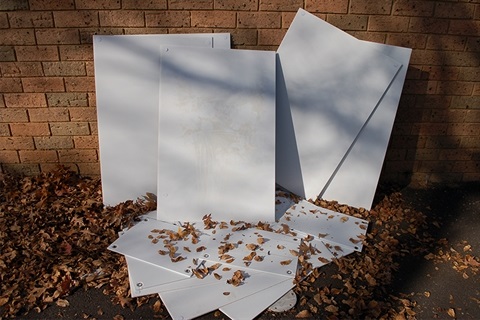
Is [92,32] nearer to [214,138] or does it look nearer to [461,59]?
[214,138]

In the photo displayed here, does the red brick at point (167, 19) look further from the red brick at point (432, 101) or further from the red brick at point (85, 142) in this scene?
the red brick at point (432, 101)

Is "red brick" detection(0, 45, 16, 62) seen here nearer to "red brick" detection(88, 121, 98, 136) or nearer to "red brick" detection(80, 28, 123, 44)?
"red brick" detection(80, 28, 123, 44)

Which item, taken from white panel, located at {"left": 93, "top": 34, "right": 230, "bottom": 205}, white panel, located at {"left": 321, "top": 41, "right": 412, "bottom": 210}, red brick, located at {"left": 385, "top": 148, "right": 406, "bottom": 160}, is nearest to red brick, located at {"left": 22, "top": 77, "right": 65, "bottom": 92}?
white panel, located at {"left": 93, "top": 34, "right": 230, "bottom": 205}

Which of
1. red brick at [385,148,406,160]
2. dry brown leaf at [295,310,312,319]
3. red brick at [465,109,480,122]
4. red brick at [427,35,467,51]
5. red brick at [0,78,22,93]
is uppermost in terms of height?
red brick at [427,35,467,51]

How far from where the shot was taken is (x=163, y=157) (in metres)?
2.79

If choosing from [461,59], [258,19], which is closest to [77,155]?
[258,19]

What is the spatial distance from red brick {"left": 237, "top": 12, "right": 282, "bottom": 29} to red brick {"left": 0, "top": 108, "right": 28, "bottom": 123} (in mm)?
2001

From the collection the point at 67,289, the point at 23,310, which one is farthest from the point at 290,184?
the point at 23,310

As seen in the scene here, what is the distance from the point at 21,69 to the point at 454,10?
11.9 feet

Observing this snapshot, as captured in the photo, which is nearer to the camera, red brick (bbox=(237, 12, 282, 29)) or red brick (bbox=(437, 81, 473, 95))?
red brick (bbox=(237, 12, 282, 29))

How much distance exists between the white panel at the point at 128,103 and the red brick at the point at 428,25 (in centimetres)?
156

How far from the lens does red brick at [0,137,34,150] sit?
3.16 metres

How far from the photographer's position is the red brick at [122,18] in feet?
9.23

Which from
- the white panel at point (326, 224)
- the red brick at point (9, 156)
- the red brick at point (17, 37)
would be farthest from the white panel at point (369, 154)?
the red brick at point (9, 156)
